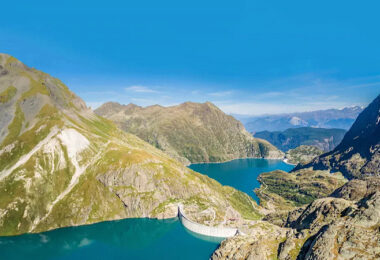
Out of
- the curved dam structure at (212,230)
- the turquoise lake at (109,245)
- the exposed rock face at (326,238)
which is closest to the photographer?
the exposed rock face at (326,238)

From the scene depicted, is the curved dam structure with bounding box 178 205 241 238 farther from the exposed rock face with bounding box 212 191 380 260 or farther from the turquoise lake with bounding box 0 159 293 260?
the exposed rock face with bounding box 212 191 380 260

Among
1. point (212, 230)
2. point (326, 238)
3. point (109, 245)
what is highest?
point (326, 238)

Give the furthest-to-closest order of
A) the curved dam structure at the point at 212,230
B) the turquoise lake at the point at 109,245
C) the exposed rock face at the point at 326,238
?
the curved dam structure at the point at 212,230
the turquoise lake at the point at 109,245
the exposed rock face at the point at 326,238

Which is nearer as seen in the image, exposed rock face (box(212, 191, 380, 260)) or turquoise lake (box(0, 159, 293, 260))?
exposed rock face (box(212, 191, 380, 260))

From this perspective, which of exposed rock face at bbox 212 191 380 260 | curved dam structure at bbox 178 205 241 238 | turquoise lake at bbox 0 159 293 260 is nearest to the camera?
exposed rock face at bbox 212 191 380 260

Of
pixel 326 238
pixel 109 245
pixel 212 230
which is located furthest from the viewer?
pixel 212 230

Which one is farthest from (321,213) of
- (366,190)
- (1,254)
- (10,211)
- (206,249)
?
(10,211)

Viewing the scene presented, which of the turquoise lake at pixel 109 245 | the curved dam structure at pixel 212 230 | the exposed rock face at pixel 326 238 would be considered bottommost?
the turquoise lake at pixel 109 245

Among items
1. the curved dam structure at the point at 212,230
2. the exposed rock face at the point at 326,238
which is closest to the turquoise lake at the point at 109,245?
Answer: the curved dam structure at the point at 212,230

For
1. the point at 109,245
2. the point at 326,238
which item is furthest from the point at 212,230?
the point at 326,238

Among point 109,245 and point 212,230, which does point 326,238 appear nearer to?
point 212,230

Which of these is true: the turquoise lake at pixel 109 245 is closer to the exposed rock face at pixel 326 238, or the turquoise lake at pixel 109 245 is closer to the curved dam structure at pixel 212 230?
the curved dam structure at pixel 212 230

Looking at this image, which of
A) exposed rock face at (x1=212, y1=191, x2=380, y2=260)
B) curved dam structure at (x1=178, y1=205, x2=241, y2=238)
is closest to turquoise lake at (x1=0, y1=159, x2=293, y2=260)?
curved dam structure at (x1=178, y1=205, x2=241, y2=238)
